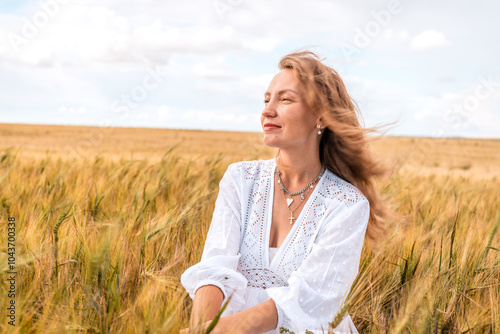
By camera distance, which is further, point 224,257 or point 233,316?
point 224,257

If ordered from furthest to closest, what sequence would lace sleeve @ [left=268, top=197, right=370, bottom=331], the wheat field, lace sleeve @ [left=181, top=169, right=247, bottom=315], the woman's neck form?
the woman's neck, lace sleeve @ [left=181, top=169, right=247, bottom=315], lace sleeve @ [left=268, top=197, right=370, bottom=331], the wheat field

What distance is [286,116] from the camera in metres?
1.84

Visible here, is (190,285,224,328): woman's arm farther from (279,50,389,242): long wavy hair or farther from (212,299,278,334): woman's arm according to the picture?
(279,50,389,242): long wavy hair

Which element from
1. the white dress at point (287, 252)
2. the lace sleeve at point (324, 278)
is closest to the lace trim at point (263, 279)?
the white dress at point (287, 252)

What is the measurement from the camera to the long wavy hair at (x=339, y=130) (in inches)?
74.2

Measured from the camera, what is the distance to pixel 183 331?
139cm

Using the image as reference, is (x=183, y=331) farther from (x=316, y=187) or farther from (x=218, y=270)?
(x=316, y=187)

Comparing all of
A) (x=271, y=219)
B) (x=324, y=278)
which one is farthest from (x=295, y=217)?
A: (x=324, y=278)

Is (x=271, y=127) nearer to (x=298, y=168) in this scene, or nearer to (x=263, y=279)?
(x=298, y=168)

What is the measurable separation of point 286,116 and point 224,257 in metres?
0.58

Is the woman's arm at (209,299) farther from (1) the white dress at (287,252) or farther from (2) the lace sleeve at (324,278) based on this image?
(2) the lace sleeve at (324,278)

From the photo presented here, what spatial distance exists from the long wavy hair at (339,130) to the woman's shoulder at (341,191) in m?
0.07

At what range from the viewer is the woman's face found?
1850 mm

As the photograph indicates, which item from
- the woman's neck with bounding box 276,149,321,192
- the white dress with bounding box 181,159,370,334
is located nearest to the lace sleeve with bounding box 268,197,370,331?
the white dress with bounding box 181,159,370,334
